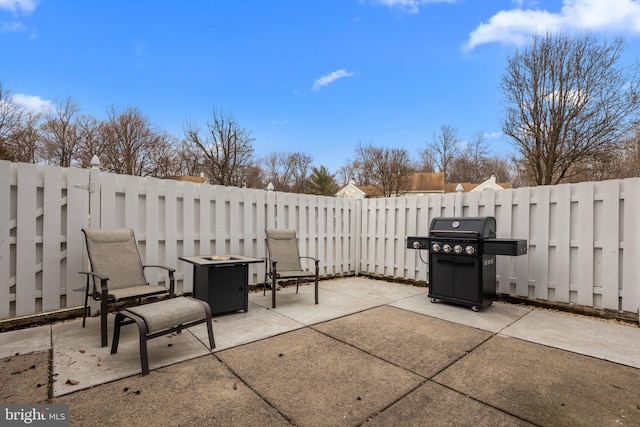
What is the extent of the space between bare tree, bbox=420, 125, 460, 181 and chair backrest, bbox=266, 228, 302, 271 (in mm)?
28288

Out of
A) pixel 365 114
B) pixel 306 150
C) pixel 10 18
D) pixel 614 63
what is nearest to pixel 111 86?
pixel 10 18

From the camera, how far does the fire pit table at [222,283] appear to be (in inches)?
151

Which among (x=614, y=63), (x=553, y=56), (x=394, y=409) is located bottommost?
(x=394, y=409)

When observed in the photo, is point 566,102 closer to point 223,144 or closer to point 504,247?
point 504,247

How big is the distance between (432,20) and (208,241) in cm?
817

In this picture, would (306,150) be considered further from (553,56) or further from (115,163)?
(553,56)

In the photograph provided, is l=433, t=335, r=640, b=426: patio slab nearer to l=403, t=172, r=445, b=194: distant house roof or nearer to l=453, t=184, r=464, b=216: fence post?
l=453, t=184, r=464, b=216: fence post

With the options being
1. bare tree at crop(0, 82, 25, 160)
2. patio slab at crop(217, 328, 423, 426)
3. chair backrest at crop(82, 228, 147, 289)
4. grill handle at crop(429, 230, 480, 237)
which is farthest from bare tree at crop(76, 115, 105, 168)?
grill handle at crop(429, 230, 480, 237)

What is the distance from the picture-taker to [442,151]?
98.3 feet

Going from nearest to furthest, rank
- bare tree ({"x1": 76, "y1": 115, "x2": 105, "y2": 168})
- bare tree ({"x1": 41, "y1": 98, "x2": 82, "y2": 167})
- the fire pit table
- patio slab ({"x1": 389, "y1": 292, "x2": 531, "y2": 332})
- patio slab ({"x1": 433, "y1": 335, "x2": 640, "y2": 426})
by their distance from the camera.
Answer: patio slab ({"x1": 433, "y1": 335, "x2": 640, "y2": 426})
patio slab ({"x1": 389, "y1": 292, "x2": 531, "y2": 332})
the fire pit table
bare tree ({"x1": 41, "y1": 98, "x2": 82, "y2": 167})
bare tree ({"x1": 76, "y1": 115, "x2": 105, "y2": 168})

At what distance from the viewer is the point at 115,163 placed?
21.0 m

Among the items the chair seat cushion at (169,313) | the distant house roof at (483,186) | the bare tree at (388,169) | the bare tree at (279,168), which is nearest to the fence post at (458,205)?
the chair seat cushion at (169,313)

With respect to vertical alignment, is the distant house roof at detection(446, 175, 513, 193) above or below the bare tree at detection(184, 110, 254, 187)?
below

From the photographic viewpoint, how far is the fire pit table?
3.83 meters
